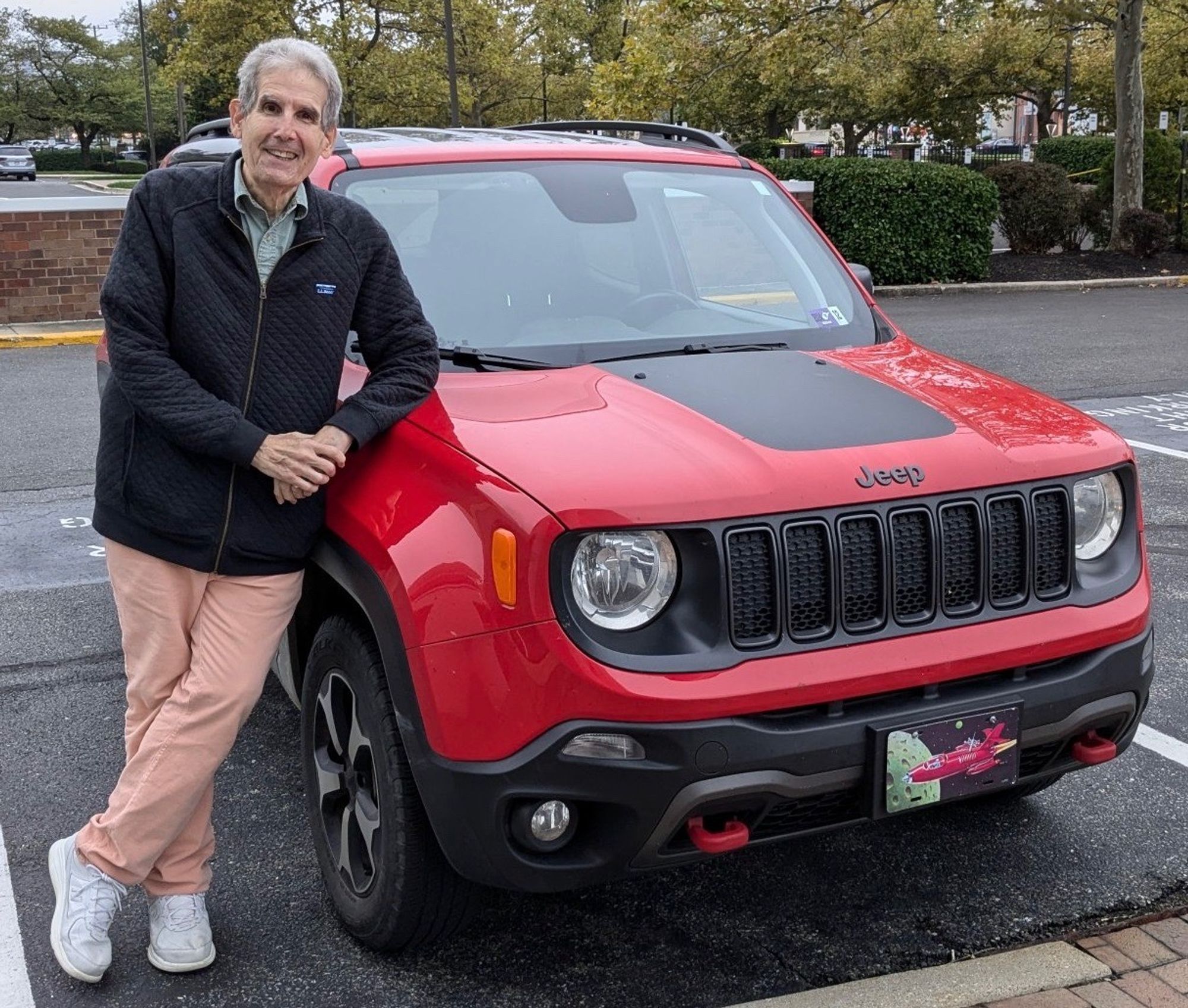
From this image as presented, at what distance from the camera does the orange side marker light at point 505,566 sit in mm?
2590

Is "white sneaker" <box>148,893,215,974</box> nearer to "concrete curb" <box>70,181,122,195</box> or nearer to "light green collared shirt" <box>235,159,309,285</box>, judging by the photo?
"light green collared shirt" <box>235,159,309,285</box>

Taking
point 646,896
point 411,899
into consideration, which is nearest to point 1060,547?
point 646,896

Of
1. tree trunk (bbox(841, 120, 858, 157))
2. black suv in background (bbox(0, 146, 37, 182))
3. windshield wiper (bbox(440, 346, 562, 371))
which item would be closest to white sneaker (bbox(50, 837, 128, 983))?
windshield wiper (bbox(440, 346, 562, 371))

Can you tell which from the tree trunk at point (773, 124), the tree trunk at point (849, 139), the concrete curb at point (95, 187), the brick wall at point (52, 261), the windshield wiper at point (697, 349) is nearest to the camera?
the windshield wiper at point (697, 349)

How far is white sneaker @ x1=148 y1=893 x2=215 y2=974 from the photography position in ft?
10.2

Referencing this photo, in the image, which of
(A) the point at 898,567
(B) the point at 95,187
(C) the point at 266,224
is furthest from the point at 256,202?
(B) the point at 95,187

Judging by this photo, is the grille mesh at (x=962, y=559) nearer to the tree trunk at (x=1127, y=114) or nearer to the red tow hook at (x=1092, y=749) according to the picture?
the red tow hook at (x=1092, y=749)

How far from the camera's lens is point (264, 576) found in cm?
309

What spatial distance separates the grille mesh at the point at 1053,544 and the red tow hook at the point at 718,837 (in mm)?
876

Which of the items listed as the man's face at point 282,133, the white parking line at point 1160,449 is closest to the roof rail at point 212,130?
the man's face at point 282,133

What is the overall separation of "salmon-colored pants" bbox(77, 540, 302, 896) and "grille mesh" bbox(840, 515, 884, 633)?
126cm

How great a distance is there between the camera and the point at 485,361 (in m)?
3.41

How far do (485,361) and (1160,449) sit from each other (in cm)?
637

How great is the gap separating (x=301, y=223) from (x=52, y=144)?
105880mm
